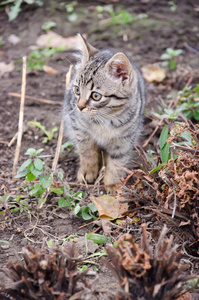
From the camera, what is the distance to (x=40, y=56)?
5.79m

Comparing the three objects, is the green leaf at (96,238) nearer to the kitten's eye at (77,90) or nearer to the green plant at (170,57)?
the kitten's eye at (77,90)

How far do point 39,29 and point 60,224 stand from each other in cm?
417

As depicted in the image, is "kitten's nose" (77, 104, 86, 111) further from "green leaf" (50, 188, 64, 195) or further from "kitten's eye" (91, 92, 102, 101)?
"green leaf" (50, 188, 64, 195)

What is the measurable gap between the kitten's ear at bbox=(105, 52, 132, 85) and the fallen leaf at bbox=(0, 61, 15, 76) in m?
2.49

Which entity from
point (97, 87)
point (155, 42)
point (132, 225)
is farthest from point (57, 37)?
point (132, 225)

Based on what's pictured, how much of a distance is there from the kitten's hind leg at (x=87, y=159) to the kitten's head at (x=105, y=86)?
0.52 m

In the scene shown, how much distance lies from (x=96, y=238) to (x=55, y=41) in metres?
4.01

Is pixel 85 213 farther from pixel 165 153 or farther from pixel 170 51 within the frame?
pixel 170 51

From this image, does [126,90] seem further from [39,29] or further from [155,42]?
[39,29]

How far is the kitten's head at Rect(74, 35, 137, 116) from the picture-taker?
355 cm

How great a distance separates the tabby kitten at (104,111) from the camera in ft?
11.7

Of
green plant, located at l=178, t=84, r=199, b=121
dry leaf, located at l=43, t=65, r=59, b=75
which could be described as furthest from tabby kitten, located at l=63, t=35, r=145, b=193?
dry leaf, located at l=43, t=65, r=59, b=75

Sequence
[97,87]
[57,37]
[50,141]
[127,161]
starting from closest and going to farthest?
[97,87]
[127,161]
[50,141]
[57,37]

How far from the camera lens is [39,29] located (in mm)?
6375
